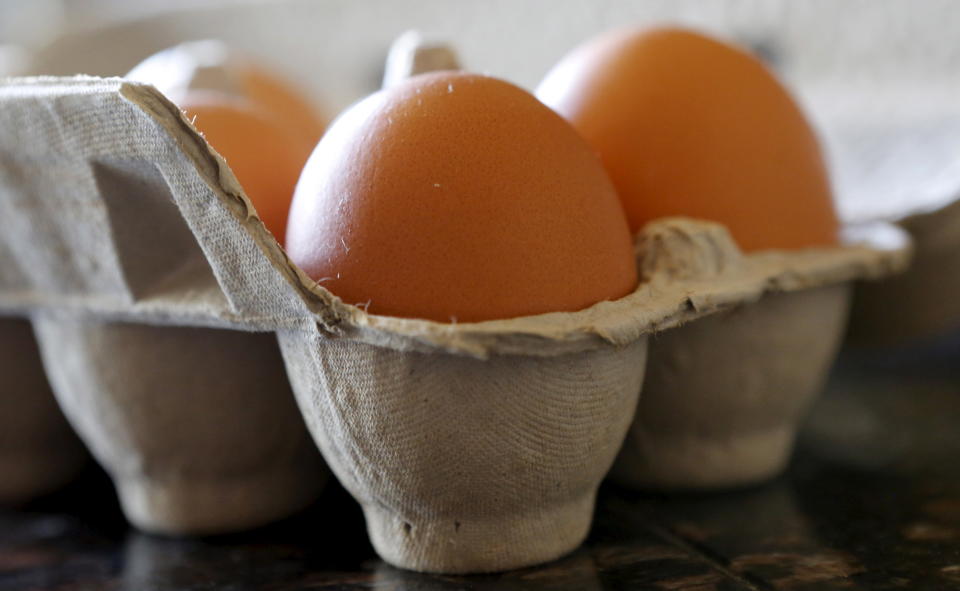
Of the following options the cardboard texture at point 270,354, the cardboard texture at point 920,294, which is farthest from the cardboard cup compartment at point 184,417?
the cardboard texture at point 920,294

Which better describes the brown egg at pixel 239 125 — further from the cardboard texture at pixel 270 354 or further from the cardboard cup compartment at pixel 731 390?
the cardboard cup compartment at pixel 731 390

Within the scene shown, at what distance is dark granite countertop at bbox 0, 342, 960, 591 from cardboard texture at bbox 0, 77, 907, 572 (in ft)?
0.08

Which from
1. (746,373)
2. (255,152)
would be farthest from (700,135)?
(255,152)

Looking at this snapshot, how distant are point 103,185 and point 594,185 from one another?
0.29m

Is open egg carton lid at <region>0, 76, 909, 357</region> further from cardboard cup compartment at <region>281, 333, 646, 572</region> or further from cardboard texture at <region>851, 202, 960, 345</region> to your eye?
cardboard texture at <region>851, 202, 960, 345</region>

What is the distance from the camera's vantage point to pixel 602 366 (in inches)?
23.0

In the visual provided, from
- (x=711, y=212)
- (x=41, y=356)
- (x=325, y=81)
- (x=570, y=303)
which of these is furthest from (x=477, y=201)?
(x=325, y=81)

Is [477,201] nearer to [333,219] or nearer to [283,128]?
[333,219]

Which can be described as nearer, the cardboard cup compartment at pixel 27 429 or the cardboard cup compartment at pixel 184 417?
the cardboard cup compartment at pixel 184 417

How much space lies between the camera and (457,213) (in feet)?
1.79

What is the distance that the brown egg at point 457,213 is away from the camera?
0.54m

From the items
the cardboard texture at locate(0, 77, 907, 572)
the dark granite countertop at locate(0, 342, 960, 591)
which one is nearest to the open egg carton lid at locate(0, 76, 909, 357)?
the cardboard texture at locate(0, 77, 907, 572)

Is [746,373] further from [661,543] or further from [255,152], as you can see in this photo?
[255,152]

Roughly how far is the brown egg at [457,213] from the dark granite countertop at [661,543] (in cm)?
18
